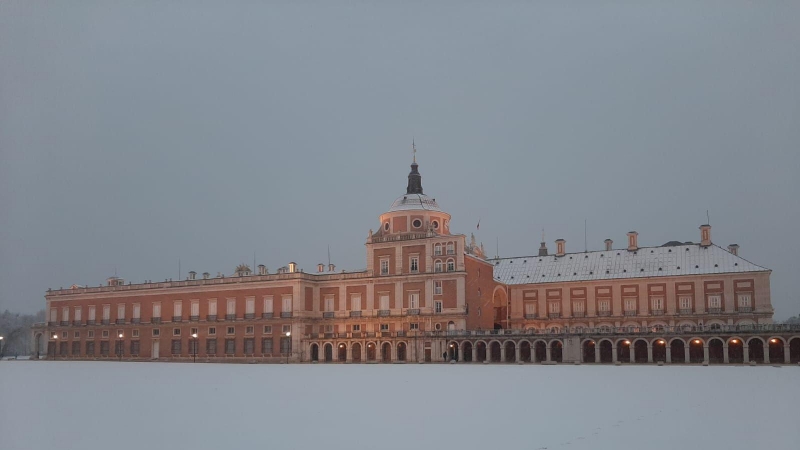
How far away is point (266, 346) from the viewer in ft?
255

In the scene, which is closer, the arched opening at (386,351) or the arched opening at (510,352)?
the arched opening at (510,352)

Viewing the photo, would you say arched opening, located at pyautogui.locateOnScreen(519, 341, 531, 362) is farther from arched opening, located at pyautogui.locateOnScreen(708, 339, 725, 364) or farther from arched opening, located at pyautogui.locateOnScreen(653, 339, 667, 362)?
arched opening, located at pyautogui.locateOnScreen(708, 339, 725, 364)

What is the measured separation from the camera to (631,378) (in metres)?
40.0

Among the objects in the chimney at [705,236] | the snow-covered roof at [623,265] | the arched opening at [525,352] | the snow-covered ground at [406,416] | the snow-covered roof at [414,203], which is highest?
the snow-covered roof at [414,203]

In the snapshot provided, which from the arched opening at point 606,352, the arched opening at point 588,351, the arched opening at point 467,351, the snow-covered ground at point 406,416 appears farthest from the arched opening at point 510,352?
the snow-covered ground at point 406,416

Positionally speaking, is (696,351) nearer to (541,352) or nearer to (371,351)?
(541,352)

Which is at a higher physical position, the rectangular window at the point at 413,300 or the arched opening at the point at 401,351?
the rectangular window at the point at 413,300

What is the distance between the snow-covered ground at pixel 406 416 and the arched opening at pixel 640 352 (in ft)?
100

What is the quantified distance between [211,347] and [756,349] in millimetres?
50833

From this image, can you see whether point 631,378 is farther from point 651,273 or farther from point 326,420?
point 651,273

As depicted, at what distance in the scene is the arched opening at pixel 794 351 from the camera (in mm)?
59128

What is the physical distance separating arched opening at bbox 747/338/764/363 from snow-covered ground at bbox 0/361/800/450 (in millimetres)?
28263

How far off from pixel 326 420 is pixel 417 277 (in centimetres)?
5360

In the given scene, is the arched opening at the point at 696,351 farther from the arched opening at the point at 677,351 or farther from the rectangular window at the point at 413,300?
the rectangular window at the point at 413,300
